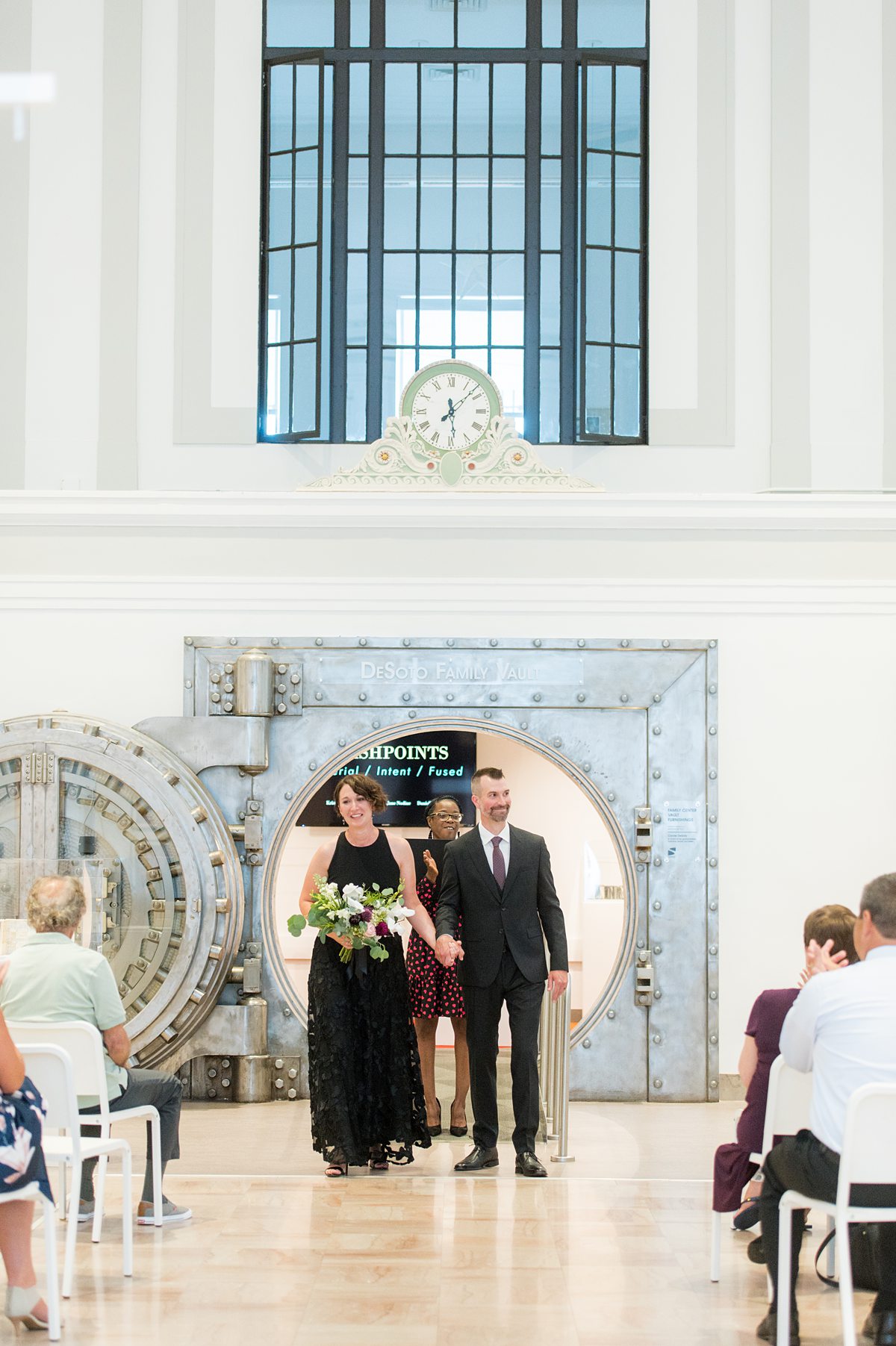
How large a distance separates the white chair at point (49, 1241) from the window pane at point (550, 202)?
639 centimetres

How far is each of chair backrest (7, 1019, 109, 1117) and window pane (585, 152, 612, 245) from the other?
18.5 ft

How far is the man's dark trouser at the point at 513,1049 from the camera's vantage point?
544cm

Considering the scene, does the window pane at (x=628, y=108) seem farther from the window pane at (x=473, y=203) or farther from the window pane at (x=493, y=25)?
the window pane at (x=473, y=203)

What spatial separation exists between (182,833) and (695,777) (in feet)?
7.49

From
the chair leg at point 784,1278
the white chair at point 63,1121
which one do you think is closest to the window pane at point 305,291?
the white chair at point 63,1121

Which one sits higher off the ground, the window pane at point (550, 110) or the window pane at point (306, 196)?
the window pane at point (550, 110)

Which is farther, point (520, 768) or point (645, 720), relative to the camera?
point (520, 768)

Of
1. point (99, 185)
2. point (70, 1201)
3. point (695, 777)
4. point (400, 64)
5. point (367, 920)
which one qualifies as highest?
point (400, 64)

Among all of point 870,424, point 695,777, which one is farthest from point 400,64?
point 695,777

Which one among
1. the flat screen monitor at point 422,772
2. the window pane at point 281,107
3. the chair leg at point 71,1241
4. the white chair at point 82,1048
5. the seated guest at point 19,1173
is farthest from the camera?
the flat screen monitor at point 422,772

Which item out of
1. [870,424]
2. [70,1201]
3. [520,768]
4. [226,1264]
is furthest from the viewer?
[520,768]

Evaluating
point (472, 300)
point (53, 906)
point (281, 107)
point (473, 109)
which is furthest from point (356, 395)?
point (53, 906)

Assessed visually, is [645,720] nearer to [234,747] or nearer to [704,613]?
[704,613]

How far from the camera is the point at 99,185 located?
8.28 metres
